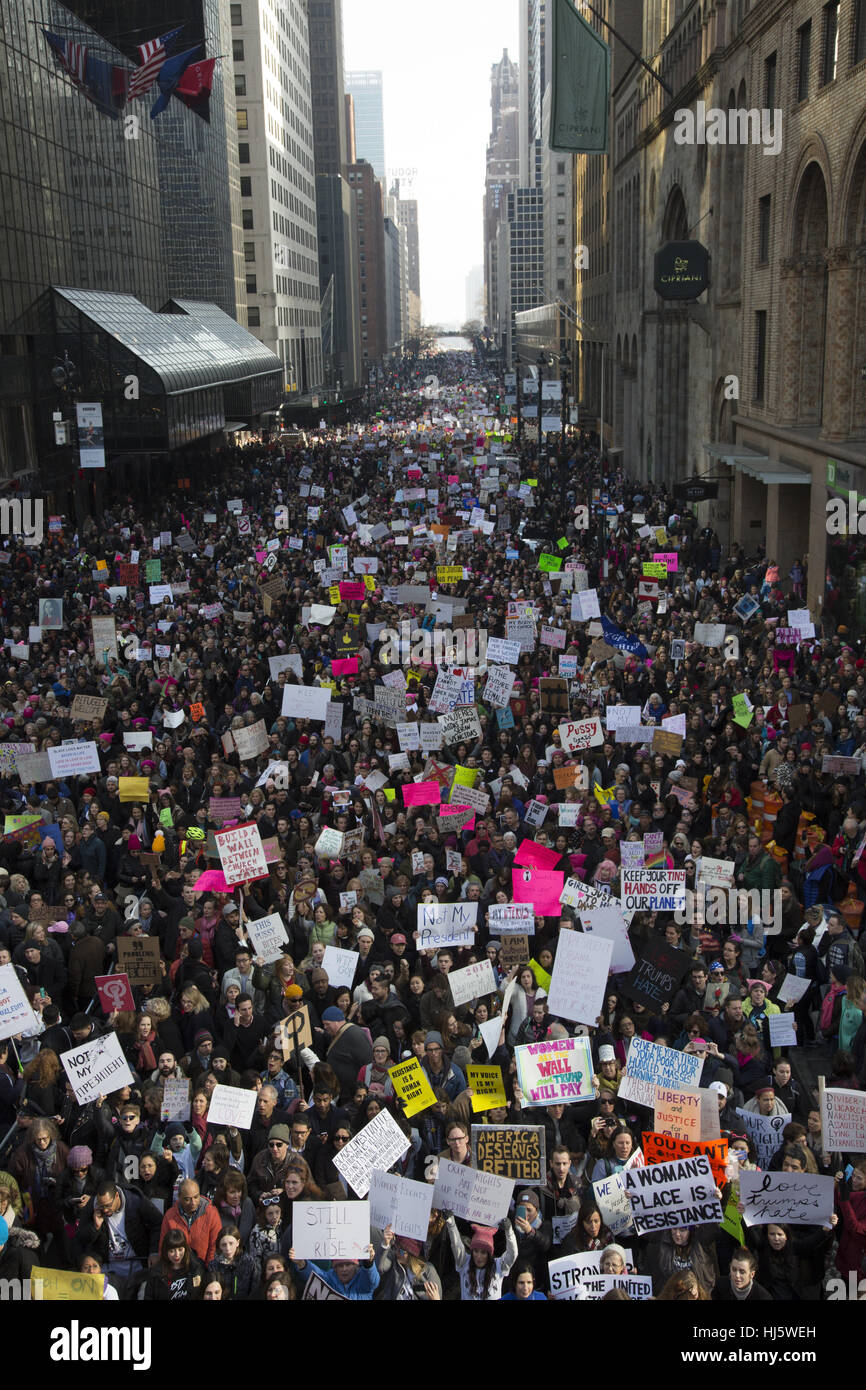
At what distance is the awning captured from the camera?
1143 inches

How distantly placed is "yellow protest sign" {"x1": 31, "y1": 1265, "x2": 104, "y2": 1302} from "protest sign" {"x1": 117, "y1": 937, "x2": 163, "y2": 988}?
3975mm

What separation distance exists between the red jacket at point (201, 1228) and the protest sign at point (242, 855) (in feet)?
15.6

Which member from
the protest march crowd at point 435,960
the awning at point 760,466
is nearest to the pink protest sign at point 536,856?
the protest march crowd at point 435,960

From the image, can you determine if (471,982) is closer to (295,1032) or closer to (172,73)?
(295,1032)

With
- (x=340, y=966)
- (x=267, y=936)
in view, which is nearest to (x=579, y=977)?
(x=340, y=966)

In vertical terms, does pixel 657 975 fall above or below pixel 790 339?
below

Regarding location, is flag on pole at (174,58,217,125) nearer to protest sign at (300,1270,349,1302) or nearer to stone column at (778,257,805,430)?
stone column at (778,257,805,430)

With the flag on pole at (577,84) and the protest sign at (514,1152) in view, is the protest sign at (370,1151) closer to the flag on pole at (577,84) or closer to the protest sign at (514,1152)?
the protest sign at (514,1152)

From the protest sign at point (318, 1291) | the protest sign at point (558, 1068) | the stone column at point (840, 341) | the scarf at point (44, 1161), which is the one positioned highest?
the stone column at point (840, 341)

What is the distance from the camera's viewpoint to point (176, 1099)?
357 inches

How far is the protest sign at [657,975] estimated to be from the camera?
34.2ft

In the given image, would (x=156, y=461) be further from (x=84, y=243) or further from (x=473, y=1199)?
(x=473, y=1199)

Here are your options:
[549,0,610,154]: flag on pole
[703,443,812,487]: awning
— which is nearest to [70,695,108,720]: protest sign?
[703,443,812,487]: awning

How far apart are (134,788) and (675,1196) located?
902cm
